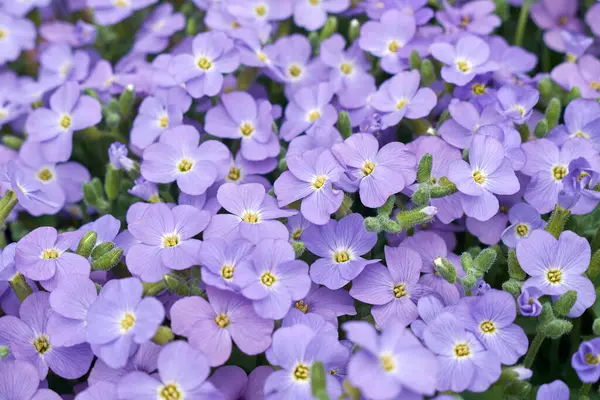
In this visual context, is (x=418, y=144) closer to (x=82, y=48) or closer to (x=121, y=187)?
(x=121, y=187)

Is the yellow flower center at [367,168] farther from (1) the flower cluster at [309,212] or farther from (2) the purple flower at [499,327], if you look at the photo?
(2) the purple flower at [499,327]

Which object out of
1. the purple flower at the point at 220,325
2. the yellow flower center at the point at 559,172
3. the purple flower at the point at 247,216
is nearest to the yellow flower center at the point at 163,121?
the purple flower at the point at 247,216

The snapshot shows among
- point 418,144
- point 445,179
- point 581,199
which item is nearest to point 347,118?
point 418,144

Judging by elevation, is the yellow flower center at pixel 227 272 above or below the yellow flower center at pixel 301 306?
above

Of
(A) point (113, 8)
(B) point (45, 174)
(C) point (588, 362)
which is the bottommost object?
(B) point (45, 174)

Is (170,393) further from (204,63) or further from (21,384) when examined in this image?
(204,63)

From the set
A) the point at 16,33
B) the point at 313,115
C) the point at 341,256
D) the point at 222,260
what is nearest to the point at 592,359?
the point at 341,256

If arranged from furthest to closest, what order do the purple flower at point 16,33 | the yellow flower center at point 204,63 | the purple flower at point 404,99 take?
1. the purple flower at point 16,33
2. the yellow flower center at point 204,63
3. the purple flower at point 404,99
